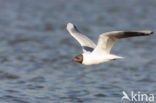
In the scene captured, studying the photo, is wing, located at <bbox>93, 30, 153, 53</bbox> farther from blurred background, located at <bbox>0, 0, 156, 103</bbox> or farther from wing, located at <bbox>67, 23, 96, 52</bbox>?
blurred background, located at <bbox>0, 0, 156, 103</bbox>

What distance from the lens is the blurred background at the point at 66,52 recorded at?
9.25 metres

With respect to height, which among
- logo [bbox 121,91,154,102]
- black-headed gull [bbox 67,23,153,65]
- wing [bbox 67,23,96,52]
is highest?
wing [bbox 67,23,96,52]

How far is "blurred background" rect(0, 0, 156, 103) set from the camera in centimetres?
925

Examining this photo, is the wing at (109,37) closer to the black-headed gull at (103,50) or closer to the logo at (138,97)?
the black-headed gull at (103,50)

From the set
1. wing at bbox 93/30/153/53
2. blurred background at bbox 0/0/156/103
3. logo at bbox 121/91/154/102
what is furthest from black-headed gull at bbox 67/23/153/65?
logo at bbox 121/91/154/102

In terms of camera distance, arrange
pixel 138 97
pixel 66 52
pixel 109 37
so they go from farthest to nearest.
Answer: pixel 66 52
pixel 138 97
pixel 109 37

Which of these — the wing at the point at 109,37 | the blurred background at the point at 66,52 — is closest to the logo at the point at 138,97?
the blurred background at the point at 66,52

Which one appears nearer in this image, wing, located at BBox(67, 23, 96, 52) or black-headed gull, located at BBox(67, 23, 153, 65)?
black-headed gull, located at BBox(67, 23, 153, 65)

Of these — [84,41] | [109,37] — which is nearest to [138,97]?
[84,41]

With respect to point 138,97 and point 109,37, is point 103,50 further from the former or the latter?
point 138,97

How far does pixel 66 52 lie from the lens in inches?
511

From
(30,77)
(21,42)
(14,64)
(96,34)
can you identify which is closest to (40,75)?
(30,77)

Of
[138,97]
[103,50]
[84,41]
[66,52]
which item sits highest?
[66,52]

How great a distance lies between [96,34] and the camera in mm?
14930
